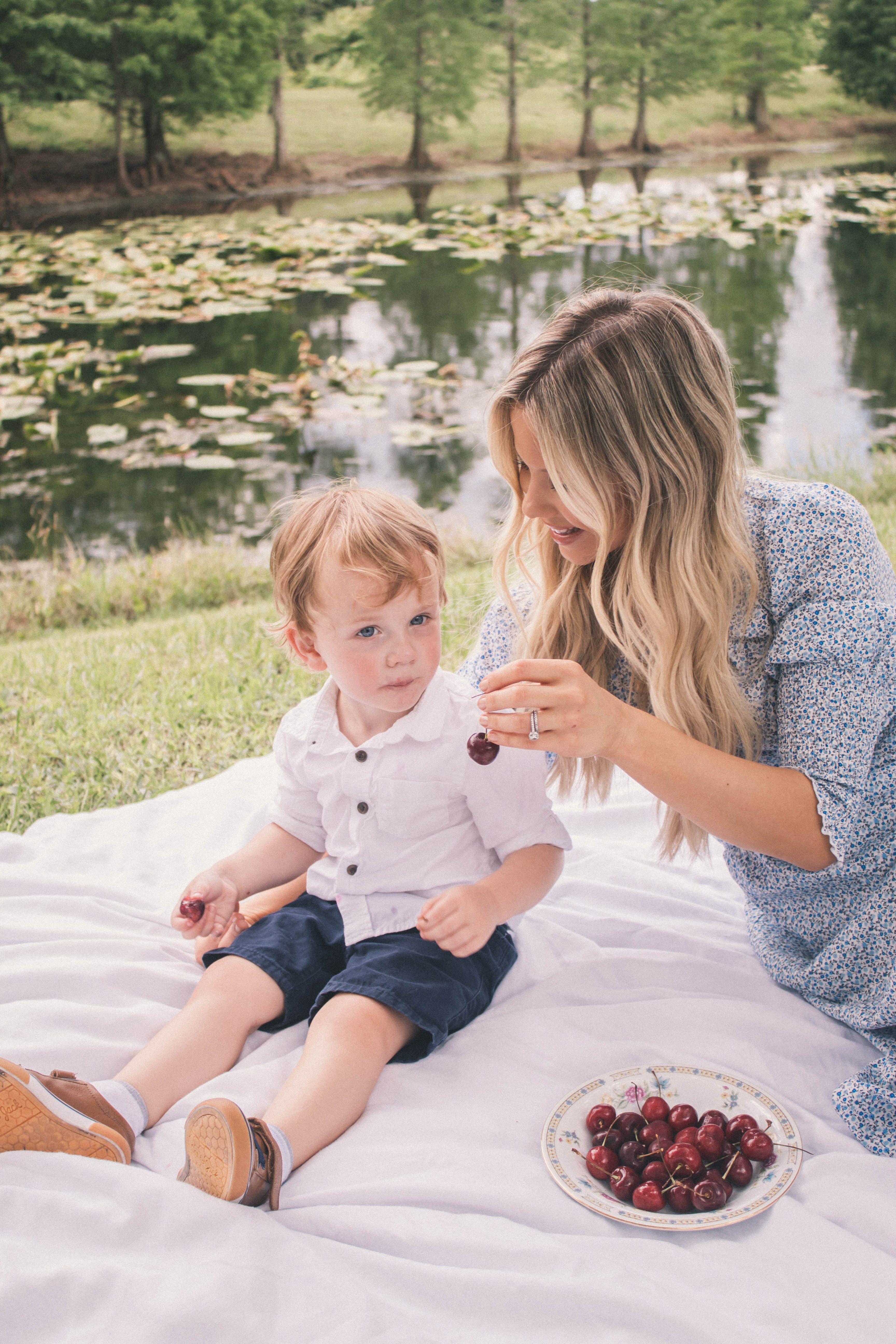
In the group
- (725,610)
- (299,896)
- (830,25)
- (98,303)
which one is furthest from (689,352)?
(830,25)

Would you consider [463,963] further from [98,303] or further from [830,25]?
[830,25]

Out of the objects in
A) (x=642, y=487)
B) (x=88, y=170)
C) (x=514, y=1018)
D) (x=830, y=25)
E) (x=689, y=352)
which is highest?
(x=830, y=25)

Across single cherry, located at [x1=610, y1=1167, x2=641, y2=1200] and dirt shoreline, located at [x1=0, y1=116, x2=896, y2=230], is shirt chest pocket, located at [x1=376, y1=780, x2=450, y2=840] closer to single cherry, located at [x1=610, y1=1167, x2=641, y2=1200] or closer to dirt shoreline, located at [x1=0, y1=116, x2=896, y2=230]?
single cherry, located at [x1=610, y1=1167, x2=641, y2=1200]

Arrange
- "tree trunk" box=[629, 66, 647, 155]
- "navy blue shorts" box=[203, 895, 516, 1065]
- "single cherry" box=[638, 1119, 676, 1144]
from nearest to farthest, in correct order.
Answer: "single cherry" box=[638, 1119, 676, 1144]
"navy blue shorts" box=[203, 895, 516, 1065]
"tree trunk" box=[629, 66, 647, 155]

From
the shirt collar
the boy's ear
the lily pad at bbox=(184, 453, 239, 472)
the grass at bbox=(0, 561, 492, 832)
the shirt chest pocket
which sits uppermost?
the boy's ear

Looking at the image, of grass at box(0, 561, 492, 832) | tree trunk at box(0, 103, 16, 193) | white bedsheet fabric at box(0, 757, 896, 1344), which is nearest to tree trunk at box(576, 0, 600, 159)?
tree trunk at box(0, 103, 16, 193)

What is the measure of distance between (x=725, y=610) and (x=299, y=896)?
809 millimetres

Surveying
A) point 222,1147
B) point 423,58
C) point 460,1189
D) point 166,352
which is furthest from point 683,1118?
point 423,58

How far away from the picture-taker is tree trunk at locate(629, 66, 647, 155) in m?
7.05

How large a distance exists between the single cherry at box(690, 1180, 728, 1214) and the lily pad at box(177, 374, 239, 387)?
18.8 feet

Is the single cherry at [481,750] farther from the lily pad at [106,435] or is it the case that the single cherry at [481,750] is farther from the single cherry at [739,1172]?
the lily pad at [106,435]

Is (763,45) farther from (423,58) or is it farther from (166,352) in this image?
(166,352)

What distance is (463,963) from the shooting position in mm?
1532

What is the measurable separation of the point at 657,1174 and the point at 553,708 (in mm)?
531
